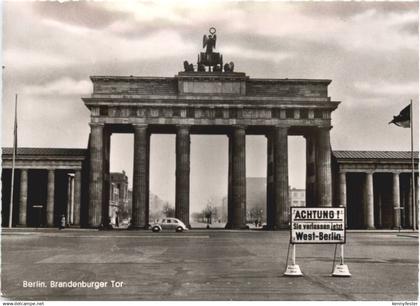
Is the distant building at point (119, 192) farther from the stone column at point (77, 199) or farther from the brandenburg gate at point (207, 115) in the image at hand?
the brandenburg gate at point (207, 115)

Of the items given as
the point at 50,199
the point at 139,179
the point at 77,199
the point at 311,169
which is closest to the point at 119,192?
the point at 50,199

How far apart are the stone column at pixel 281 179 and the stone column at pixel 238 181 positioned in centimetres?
392

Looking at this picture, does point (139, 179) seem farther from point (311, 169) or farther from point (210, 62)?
point (311, 169)

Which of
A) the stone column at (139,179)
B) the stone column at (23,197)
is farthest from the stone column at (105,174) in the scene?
the stone column at (23,197)

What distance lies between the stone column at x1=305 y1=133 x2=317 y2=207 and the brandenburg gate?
277cm

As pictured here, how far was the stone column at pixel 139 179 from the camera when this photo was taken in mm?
73500

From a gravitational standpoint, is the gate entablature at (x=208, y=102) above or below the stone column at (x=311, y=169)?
above

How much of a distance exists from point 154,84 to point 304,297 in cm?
6193

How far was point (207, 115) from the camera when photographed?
74.2m

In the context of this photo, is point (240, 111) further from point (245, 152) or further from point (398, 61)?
point (398, 61)

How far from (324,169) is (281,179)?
5520mm

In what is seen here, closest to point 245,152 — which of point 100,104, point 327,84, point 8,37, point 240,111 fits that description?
point 240,111

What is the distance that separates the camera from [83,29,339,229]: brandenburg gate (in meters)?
73.9

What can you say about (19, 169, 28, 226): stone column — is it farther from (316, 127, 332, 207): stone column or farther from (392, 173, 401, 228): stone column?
(392, 173, 401, 228): stone column
